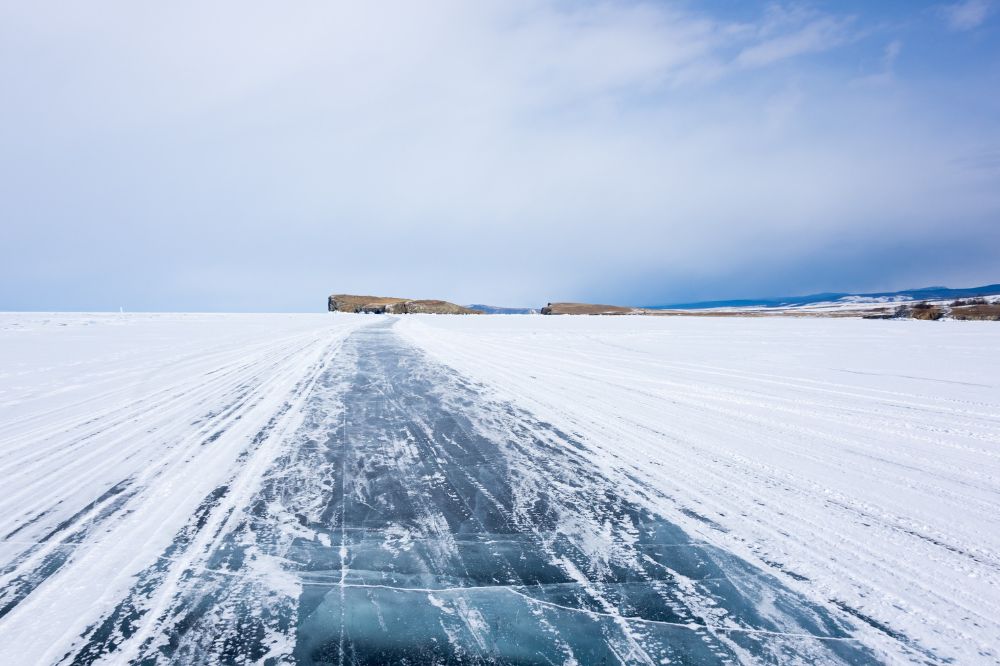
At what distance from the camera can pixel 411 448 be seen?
170 inches

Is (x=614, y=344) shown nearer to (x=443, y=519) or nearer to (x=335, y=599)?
(x=443, y=519)

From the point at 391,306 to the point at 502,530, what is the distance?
78.6m

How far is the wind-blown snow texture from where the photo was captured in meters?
1.86

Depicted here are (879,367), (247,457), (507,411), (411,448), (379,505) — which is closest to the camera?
(379,505)

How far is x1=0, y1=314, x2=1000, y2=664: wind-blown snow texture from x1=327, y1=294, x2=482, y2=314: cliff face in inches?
2698

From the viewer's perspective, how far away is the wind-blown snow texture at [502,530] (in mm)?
1862

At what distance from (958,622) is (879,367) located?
8535 mm

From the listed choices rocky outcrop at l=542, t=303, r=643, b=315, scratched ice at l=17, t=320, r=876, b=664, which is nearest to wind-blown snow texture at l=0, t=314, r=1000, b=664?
scratched ice at l=17, t=320, r=876, b=664

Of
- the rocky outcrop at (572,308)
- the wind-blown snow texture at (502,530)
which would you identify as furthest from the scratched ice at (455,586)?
the rocky outcrop at (572,308)

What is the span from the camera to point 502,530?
107 inches

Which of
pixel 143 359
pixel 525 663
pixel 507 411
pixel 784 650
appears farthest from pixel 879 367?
pixel 143 359

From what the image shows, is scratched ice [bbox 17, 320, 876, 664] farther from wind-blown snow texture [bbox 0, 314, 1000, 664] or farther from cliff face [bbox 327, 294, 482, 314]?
cliff face [bbox 327, 294, 482, 314]

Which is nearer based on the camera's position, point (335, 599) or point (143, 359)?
point (335, 599)

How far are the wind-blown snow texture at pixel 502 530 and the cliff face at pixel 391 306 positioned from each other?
6852cm
